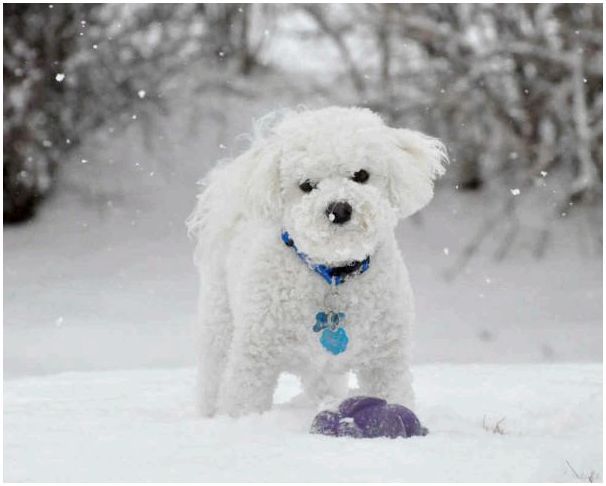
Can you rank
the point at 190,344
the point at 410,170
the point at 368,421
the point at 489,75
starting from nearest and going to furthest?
the point at 368,421 → the point at 410,170 → the point at 190,344 → the point at 489,75

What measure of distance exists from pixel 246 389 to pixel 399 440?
2.37 ft

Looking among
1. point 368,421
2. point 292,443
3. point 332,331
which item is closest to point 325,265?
point 332,331

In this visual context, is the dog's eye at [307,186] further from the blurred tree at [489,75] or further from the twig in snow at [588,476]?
the blurred tree at [489,75]

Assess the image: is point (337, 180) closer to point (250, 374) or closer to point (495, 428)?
point (250, 374)

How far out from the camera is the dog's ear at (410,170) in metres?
3.58

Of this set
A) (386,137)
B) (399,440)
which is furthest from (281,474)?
(386,137)

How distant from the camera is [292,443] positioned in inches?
120

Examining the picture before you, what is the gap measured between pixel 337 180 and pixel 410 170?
1.18 ft

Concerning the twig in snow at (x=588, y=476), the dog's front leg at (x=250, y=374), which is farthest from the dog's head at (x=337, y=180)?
the twig in snow at (x=588, y=476)

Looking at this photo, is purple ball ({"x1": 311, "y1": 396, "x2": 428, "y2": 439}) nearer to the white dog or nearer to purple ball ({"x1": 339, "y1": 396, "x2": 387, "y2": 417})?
purple ball ({"x1": 339, "y1": 396, "x2": 387, "y2": 417})

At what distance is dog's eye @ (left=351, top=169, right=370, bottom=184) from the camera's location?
11.4 feet

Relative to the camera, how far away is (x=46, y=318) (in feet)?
33.2

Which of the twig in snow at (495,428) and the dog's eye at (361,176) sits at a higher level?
the dog's eye at (361,176)

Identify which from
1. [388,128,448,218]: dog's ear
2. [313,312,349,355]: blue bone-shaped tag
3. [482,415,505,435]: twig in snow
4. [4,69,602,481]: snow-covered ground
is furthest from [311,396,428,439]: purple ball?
[388,128,448,218]: dog's ear
